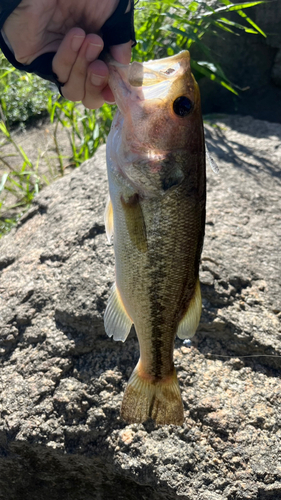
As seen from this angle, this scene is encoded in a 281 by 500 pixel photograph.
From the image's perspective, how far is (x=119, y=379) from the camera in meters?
2.24

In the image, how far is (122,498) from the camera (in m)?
2.23

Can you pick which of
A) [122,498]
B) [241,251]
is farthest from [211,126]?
[122,498]

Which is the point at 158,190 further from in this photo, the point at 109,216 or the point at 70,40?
the point at 70,40

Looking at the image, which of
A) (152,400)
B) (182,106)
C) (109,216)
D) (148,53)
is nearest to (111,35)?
(182,106)

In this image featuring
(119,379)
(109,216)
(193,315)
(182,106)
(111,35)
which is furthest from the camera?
(119,379)

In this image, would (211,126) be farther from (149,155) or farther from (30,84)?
(30,84)

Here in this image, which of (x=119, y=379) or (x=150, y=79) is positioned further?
(x=119, y=379)

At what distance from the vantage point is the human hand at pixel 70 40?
6.32ft

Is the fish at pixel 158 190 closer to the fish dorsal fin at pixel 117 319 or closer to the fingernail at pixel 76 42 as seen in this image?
the fish dorsal fin at pixel 117 319

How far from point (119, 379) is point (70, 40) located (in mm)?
1679

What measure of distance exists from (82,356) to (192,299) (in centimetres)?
88

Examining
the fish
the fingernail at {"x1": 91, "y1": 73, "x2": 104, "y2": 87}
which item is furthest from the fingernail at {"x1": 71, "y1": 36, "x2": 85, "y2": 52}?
the fish

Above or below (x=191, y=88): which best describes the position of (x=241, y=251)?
below

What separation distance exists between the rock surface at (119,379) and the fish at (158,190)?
580 millimetres
